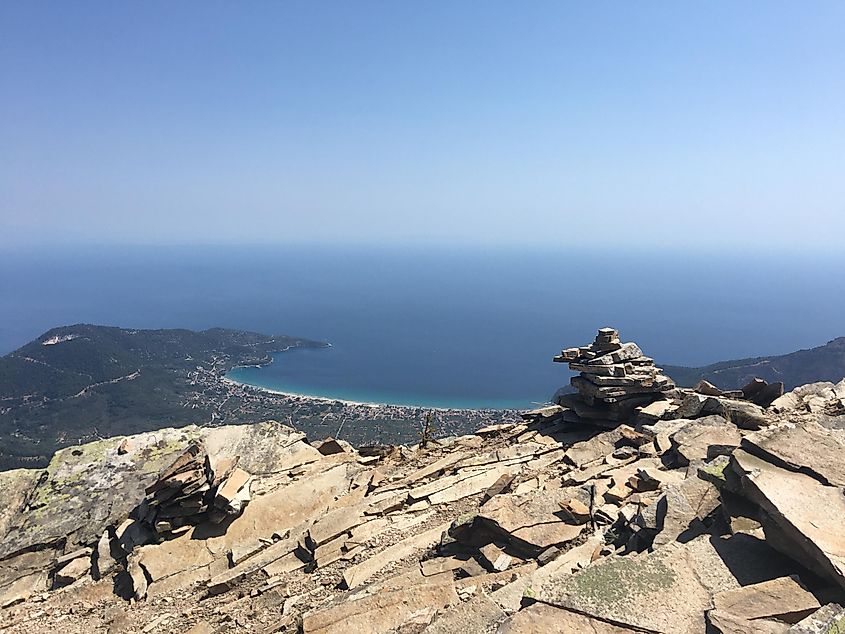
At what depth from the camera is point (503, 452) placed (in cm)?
1381

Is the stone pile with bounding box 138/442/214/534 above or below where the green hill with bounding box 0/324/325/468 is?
above

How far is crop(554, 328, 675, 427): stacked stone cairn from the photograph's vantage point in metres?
15.0

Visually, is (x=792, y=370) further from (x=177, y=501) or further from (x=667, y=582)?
(x=177, y=501)

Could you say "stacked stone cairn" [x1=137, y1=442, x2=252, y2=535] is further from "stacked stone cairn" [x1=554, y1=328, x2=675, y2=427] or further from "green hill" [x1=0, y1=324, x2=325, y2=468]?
"green hill" [x1=0, y1=324, x2=325, y2=468]

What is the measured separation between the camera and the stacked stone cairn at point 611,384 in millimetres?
14984

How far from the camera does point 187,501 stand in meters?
11.5

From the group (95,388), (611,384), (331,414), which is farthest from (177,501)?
(95,388)

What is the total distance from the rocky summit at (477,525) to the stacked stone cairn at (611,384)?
0.22 ft

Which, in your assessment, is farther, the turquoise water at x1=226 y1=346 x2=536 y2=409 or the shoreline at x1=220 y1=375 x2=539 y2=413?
the turquoise water at x1=226 y1=346 x2=536 y2=409

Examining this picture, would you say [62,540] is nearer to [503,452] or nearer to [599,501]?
[503,452]

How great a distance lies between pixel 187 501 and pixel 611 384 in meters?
12.2

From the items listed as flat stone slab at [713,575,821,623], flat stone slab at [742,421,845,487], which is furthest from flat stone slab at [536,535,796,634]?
flat stone slab at [742,421,845,487]

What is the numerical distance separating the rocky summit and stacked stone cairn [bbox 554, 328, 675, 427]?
0.07 meters

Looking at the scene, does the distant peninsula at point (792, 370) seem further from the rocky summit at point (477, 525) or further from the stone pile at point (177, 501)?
the stone pile at point (177, 501)
